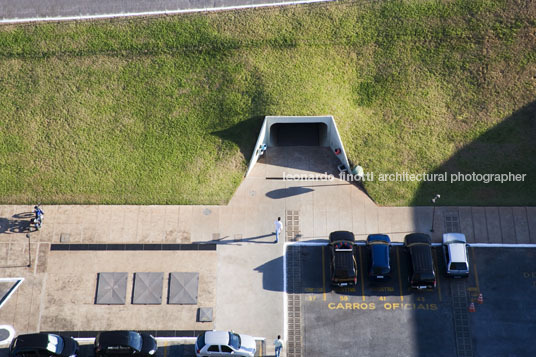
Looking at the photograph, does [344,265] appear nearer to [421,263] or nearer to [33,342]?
[421,263]

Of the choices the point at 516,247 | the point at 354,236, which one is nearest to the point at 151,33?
the point at 354,236

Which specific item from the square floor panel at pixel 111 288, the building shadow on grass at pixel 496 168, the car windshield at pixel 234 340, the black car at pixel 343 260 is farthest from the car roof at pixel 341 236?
the square floor panel at pixel 111 288

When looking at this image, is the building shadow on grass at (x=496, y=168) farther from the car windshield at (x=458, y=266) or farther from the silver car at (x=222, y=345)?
the silver car at (x=222, y=345)

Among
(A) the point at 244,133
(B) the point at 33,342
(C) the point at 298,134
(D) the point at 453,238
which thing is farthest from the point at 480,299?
(B) the point at 33,342

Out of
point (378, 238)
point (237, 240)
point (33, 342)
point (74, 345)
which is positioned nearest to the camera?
point (33, 342)

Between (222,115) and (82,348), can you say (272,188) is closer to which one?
(222,115)

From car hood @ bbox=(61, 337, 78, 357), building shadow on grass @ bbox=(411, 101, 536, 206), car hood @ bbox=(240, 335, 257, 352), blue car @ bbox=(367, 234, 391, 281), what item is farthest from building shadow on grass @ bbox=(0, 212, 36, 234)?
building shadow on grass @ bbox=(411, 101, 536, 206)
